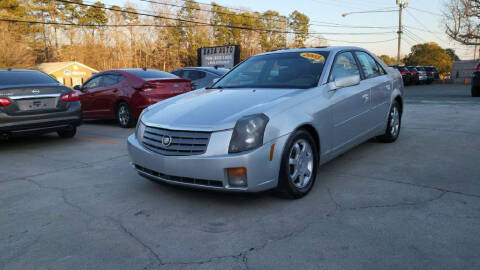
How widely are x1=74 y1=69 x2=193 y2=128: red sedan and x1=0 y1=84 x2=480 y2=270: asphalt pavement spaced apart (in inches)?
141

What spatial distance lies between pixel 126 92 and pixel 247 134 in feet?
20.7

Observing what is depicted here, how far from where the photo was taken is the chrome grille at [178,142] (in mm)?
3270

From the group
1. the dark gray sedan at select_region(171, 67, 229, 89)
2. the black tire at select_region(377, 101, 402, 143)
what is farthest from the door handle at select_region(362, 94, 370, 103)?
the dark gray sedan at select_region(171, 67, 229, 89)

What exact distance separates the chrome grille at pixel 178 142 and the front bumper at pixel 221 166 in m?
0.05

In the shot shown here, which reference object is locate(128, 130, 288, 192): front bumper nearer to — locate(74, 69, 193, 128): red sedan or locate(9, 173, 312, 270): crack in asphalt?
locate(9, 173, 312, 270): crack in asphalt

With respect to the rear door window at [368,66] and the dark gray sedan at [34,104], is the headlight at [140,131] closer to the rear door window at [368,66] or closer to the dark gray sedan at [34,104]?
the rear door window at [368,66]

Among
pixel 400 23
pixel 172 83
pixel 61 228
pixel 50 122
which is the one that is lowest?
pixel 61 228

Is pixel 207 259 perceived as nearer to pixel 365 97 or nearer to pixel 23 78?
pixel 365 97

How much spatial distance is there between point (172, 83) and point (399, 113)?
507 centimetres

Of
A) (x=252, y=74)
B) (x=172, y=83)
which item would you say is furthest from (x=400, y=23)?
(x=252, y=74)

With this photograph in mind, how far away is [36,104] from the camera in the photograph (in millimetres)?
6391

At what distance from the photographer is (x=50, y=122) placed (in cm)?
653

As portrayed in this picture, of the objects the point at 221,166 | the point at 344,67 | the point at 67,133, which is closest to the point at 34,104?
the point at 67,133

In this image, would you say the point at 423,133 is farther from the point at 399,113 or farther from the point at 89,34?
the point at 89,34
